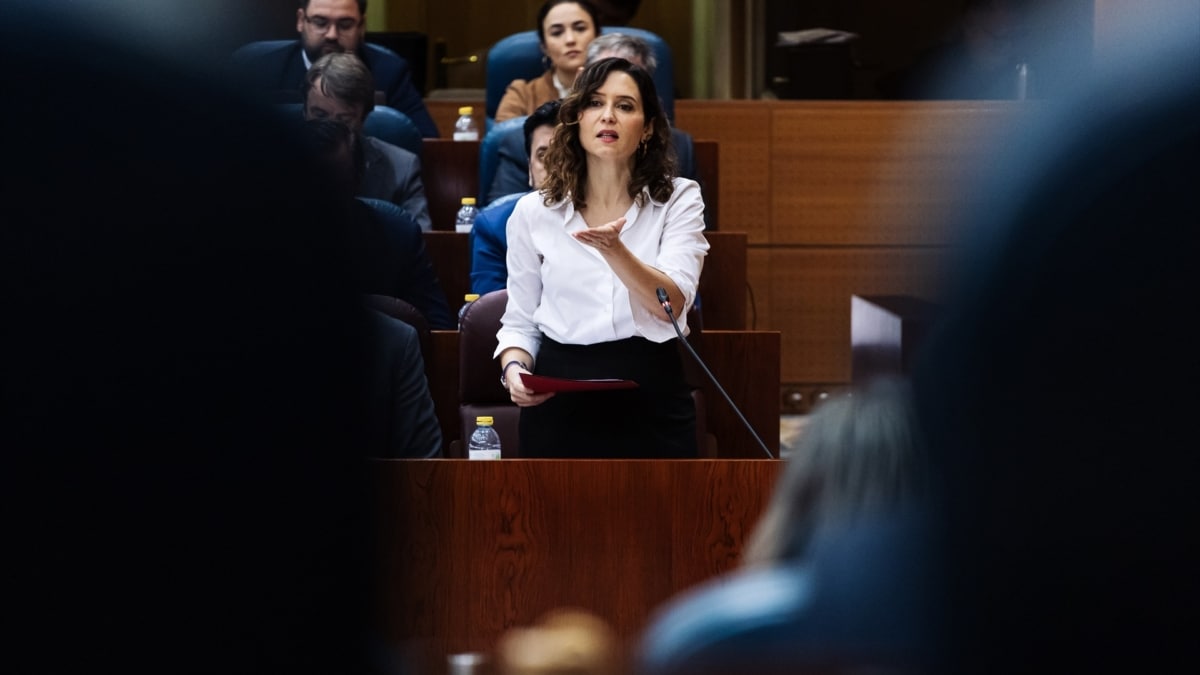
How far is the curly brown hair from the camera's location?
2805mm

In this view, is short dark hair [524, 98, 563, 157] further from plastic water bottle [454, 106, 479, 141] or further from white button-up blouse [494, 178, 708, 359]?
plastic water bottle [454, 106, 479, 141]

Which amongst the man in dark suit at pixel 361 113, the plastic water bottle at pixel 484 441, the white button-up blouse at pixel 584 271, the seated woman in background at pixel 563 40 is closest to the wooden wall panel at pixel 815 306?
the seated woman in background at pixel 563 40

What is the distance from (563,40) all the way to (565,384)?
2.63 metres

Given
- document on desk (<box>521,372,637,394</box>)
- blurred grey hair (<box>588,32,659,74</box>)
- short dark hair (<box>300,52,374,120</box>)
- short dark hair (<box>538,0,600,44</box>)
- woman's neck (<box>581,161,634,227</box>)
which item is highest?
short dark hair (<box>538,0,600,44</box>)

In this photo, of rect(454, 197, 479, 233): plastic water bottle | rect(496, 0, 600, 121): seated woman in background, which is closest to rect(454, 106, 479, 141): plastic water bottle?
rect(496, 0, 600, 121): seated woman in background

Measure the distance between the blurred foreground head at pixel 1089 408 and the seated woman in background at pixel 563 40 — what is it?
14.3ft

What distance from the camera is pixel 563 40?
500 centimetres

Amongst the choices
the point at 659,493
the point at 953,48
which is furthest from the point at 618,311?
the point at 953,48

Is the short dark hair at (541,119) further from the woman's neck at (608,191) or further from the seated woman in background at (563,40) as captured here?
the woman's neck at (608,191)

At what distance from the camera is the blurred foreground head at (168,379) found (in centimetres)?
57

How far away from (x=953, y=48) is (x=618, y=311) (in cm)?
451

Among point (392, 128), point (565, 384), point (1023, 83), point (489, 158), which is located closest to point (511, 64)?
point (392, 128)

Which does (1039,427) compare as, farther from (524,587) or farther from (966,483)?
(524,587)

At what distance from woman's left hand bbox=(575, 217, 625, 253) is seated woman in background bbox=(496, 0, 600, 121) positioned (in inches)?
98.1
